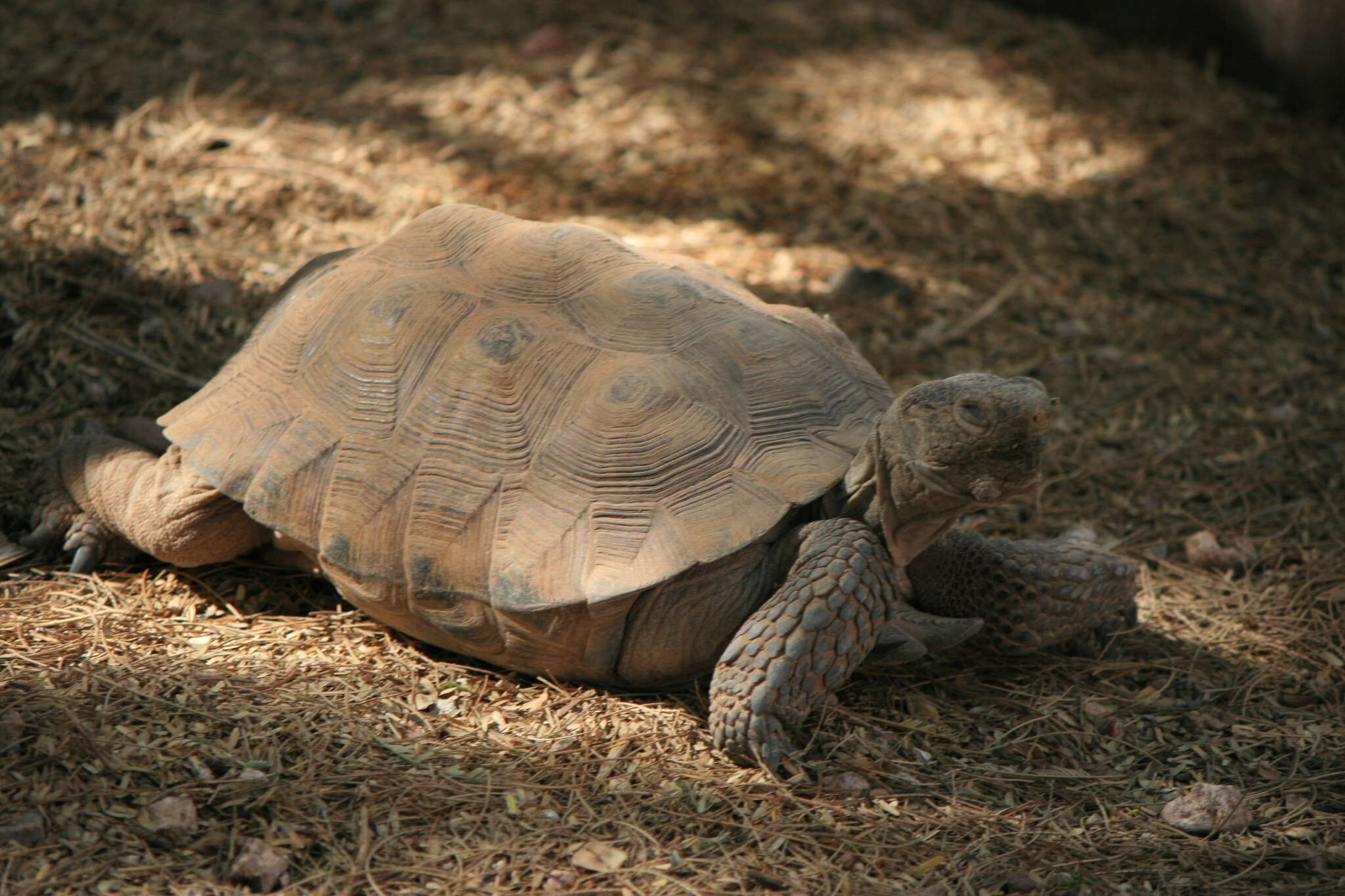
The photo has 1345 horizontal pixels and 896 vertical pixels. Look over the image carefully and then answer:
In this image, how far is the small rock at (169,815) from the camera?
7.84ft

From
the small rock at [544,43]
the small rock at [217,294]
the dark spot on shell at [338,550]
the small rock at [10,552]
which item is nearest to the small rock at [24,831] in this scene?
the dark spot on shell at [338,550]

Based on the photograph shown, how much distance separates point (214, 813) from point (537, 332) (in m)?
1.36

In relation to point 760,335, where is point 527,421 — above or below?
below

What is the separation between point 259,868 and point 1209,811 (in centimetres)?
211

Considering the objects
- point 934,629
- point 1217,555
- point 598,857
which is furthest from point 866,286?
point 598,857

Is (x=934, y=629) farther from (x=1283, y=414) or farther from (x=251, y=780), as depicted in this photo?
(x=1283, y=414)

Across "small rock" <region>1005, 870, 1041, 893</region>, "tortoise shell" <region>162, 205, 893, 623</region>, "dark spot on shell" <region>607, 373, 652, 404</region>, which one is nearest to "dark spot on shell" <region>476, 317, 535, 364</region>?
"tortoise shell" <region>162, 205, 893, 623</region>

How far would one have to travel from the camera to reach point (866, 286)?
523cm

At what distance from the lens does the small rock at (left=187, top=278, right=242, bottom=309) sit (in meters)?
4.39

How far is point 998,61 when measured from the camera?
23.9ft

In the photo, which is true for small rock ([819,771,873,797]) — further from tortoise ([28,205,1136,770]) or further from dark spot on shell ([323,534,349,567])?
dark spot on shell ([323,534,349,567])

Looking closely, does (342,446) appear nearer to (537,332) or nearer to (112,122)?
(537,332)

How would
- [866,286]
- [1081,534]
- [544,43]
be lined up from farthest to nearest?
[544,43]
[866,286]
[1081,534]

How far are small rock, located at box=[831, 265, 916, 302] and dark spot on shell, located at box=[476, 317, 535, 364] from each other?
97.2 inches
